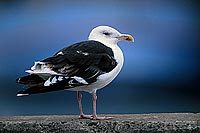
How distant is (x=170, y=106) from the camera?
4.69 meters

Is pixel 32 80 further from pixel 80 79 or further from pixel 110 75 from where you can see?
pixel 110 75

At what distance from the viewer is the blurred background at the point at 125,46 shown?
14.5ft

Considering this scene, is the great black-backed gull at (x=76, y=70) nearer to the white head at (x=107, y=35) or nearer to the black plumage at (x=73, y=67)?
the black plumage at (x=73, y=67)

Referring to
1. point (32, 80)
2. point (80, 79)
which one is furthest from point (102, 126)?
point (32, 80)

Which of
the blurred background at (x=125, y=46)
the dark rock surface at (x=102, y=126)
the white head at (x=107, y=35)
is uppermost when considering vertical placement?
the blurred background at (x=125, y=46)

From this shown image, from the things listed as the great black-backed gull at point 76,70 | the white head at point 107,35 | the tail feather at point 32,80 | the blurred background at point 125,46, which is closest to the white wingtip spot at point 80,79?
the great black-backed gull at point 76,70

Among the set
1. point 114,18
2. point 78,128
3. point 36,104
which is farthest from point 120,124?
point 36,104

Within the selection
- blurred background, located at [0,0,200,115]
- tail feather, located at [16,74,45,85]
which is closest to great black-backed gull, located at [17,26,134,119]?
tail feather, located at [16,74,45,85]

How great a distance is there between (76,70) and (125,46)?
203 cm

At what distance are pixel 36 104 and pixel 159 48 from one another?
1.06 m

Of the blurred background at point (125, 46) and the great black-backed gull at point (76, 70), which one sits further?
the blurred background at point (125, 46)

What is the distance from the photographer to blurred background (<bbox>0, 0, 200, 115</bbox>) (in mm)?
4422

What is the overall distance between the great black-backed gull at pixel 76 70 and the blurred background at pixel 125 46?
1.89m

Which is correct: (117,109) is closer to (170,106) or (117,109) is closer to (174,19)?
(170,106)
